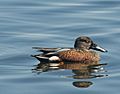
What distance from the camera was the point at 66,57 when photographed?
15.5 meters

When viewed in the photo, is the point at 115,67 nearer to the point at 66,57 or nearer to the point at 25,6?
the point at 66,57

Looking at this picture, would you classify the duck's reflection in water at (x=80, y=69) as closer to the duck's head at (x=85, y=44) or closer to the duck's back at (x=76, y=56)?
the duck's back at (x=76, y=56)

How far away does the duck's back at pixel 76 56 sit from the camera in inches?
608

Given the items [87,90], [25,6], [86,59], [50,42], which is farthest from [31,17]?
[87,90]

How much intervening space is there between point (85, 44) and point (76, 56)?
1.92ft

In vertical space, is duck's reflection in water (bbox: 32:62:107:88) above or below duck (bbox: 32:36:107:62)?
below

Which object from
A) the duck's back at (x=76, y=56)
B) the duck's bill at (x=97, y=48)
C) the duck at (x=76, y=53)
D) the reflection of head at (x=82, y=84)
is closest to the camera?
the reflection of head at (x=82, y=84)

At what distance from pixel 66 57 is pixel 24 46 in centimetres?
135

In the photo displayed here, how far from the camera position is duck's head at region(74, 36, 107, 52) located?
15859 mm

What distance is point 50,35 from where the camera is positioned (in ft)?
57.6

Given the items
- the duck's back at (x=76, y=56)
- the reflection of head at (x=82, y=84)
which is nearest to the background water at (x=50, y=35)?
the reflection of head at (x=82, y=84)

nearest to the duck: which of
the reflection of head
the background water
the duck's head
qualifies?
the duck's head

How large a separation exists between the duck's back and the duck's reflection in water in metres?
0.13

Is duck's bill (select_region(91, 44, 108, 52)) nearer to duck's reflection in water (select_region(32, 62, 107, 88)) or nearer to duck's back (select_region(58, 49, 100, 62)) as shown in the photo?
duck's back (select_region(58, 49, 100, 62))
